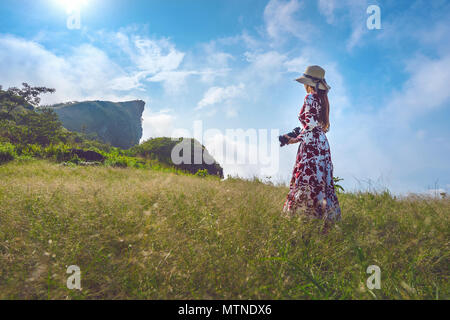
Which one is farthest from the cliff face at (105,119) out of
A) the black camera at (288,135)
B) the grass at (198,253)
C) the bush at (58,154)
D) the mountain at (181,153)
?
the black camera at (288,135)

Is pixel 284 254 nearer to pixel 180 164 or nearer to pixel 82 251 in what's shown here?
pixel 82 251

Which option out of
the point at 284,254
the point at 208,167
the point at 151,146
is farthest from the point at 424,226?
the point at 151,146

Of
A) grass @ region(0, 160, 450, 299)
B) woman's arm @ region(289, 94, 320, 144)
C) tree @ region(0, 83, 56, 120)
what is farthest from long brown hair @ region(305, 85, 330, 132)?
tree @ region(0, 83, 56, 120)

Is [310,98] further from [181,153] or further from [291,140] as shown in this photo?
[181,153]

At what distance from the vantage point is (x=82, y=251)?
86.1 inches

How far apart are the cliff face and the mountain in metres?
27.3

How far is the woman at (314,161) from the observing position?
3.40m

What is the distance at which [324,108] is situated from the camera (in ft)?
12.1

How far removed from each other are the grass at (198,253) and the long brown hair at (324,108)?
1521 millimetres

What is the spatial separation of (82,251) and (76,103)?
55.2m

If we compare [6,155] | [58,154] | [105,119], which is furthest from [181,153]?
[105,119]

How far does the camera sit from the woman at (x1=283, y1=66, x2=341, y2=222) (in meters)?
3.40

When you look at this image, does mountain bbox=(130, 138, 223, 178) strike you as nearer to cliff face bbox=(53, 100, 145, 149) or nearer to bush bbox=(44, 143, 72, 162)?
→ bush bbox=(44, 143, 72, 162)

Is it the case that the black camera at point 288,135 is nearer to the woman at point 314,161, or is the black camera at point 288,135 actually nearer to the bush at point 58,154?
the woman at point 314,161
